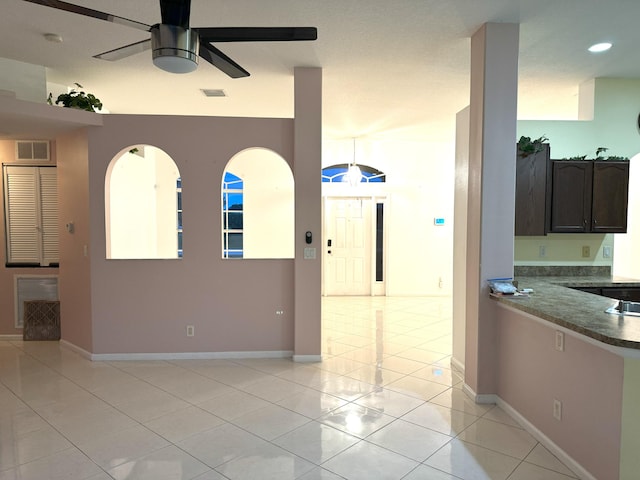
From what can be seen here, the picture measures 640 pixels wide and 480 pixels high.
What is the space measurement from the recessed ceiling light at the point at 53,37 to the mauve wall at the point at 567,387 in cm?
438

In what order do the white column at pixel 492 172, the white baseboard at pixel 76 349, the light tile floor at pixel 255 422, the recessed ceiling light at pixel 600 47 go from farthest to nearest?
the white baseboard at pixel 76 349 < the recessed ceiling light at pixel 600 47 < the white column at pixel 492 172 < the light tile floor at pixel 255 422

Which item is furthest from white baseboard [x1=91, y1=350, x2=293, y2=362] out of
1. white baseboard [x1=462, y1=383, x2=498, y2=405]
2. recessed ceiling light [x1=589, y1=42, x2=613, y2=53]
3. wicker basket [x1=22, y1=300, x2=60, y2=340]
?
recessed ceiling light [x1=589, y1=42, x2=613, y2=53]

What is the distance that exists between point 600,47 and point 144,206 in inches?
275

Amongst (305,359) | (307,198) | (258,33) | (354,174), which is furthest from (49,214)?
(354,174)

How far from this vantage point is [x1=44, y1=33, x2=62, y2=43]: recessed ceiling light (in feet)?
11.9

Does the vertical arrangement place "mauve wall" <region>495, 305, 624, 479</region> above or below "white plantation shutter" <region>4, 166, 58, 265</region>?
below

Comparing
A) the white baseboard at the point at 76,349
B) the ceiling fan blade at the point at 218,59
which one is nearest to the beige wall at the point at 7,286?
the white baseboard at the point at 76,349

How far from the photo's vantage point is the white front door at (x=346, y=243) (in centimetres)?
859

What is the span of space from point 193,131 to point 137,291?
184cm

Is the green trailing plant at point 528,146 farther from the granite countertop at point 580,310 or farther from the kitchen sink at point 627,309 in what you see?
the kitchen sink at point 627,309

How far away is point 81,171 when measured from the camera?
465cm

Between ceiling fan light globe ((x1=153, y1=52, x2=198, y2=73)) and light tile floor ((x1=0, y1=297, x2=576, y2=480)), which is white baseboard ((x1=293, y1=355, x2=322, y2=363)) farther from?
ceiling fan light globe ((x1=153, y1=52, x2=198, y2=73))

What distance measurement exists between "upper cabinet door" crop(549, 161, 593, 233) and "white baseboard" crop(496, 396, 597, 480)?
1.95 m

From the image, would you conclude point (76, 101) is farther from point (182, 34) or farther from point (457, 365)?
point (457, 365)
